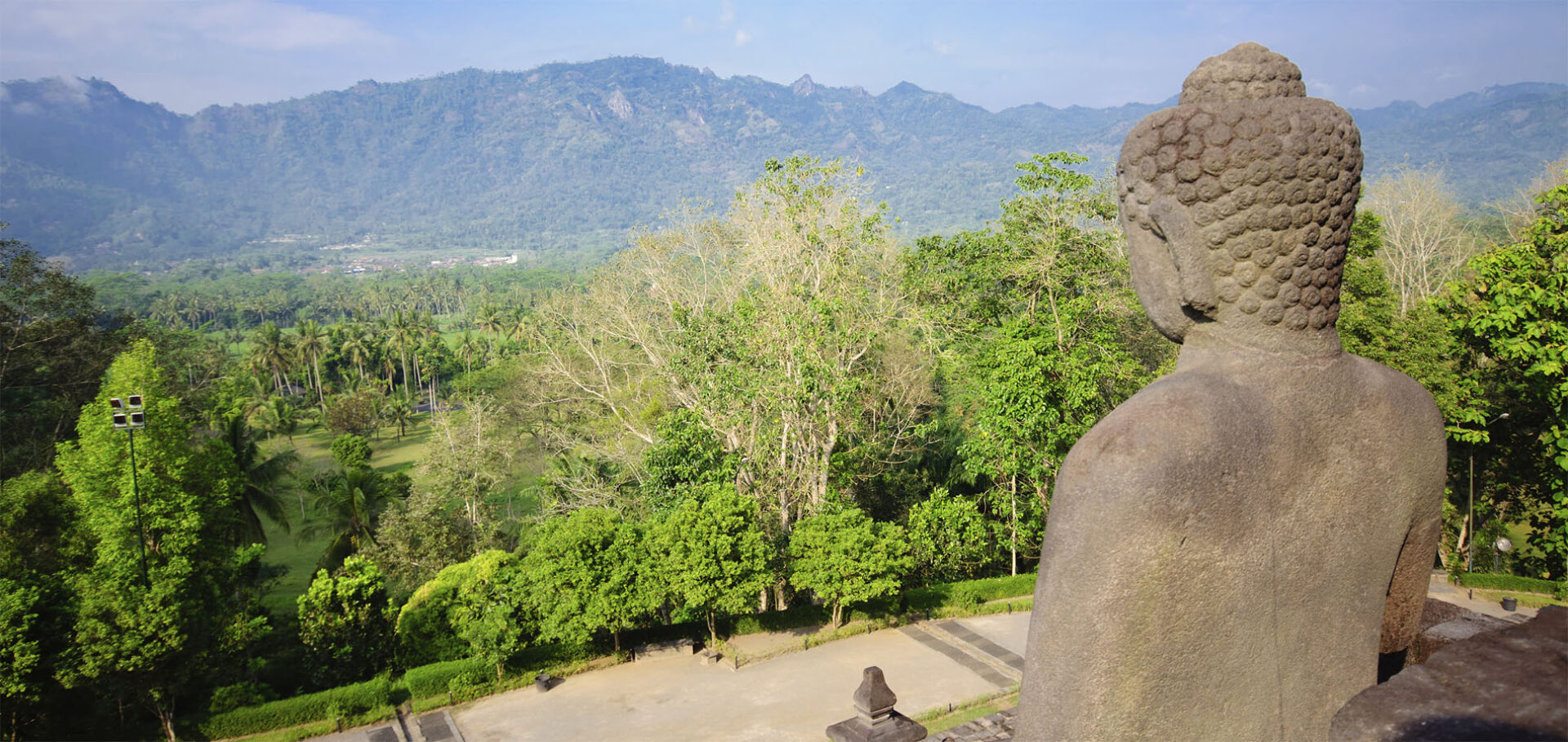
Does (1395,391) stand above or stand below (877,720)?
above

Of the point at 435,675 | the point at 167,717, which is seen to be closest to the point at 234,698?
the point at 167,717

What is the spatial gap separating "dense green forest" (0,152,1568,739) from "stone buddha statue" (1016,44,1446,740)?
54.8 feet

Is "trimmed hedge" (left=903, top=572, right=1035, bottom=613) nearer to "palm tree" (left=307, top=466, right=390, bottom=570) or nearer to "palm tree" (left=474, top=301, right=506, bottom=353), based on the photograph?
"palm tree" (left=307, top=466, right=390, bottom=570)

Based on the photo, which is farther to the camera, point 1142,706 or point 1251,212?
point 1251,212

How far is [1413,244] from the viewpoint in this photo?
136 feet

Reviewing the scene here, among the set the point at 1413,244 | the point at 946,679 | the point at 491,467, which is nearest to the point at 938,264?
the point at 946,679

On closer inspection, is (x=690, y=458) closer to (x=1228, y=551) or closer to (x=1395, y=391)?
(x=1395, y=391)

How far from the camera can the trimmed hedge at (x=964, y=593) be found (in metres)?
22.7

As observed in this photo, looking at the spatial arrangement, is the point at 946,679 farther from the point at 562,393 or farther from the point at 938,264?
the point at 562,393

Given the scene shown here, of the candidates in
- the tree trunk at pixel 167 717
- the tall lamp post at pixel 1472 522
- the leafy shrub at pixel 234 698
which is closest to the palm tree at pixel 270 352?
the leafy shrub at pixel 234 698

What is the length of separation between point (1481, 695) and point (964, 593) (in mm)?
21373

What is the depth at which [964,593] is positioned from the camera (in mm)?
23016

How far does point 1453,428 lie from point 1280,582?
2070cm

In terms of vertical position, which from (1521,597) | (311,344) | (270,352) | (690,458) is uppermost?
(690,458)
